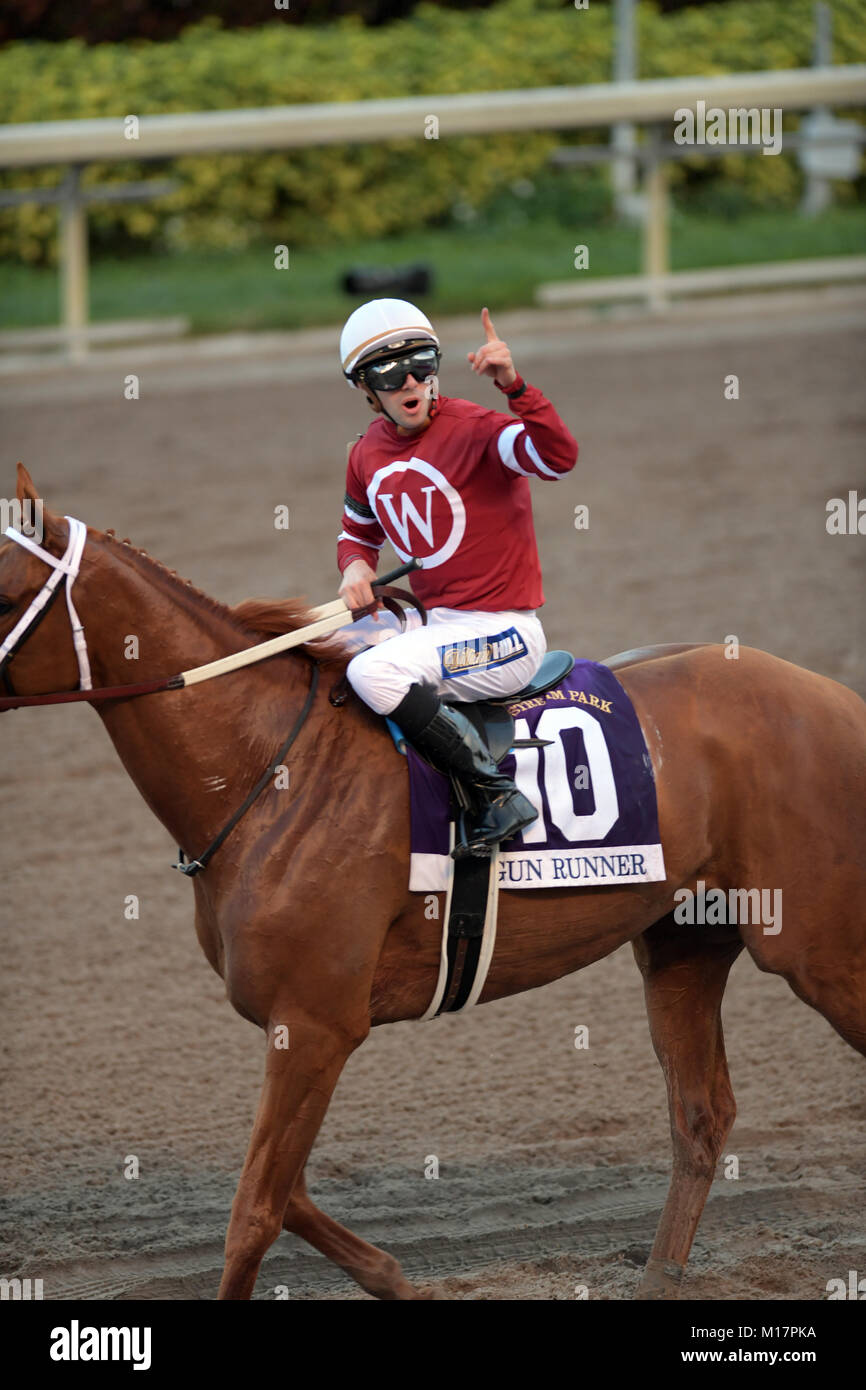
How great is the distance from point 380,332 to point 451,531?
456 millimetres

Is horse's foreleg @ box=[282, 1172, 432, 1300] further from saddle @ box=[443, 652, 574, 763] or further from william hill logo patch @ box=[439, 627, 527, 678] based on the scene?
william hill logo patch @ box=[439, 627, 527, 678]

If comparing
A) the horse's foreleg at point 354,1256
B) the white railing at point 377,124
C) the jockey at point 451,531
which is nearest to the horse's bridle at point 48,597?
the jockey at point 451,531

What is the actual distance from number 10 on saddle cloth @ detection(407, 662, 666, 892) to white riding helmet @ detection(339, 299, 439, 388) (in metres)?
0.85

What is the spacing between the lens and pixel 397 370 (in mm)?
3584

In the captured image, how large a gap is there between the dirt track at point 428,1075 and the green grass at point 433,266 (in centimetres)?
404

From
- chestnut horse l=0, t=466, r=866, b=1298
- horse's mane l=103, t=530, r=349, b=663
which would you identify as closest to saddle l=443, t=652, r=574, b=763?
chestnut horse l=0, t=466, r=866, b=1298

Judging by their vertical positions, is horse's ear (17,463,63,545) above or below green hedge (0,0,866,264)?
below

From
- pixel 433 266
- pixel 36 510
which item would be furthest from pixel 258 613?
pixel 433 266

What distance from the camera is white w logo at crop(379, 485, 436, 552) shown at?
3647mm

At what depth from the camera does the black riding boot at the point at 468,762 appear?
3.54m

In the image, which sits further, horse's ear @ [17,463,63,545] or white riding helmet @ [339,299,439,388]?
white riding helmet @ [339,299,439,388]

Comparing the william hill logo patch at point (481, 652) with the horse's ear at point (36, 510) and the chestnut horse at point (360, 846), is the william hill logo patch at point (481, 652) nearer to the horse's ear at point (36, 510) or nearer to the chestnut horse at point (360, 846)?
the chestnut horse at point (360, 846)
